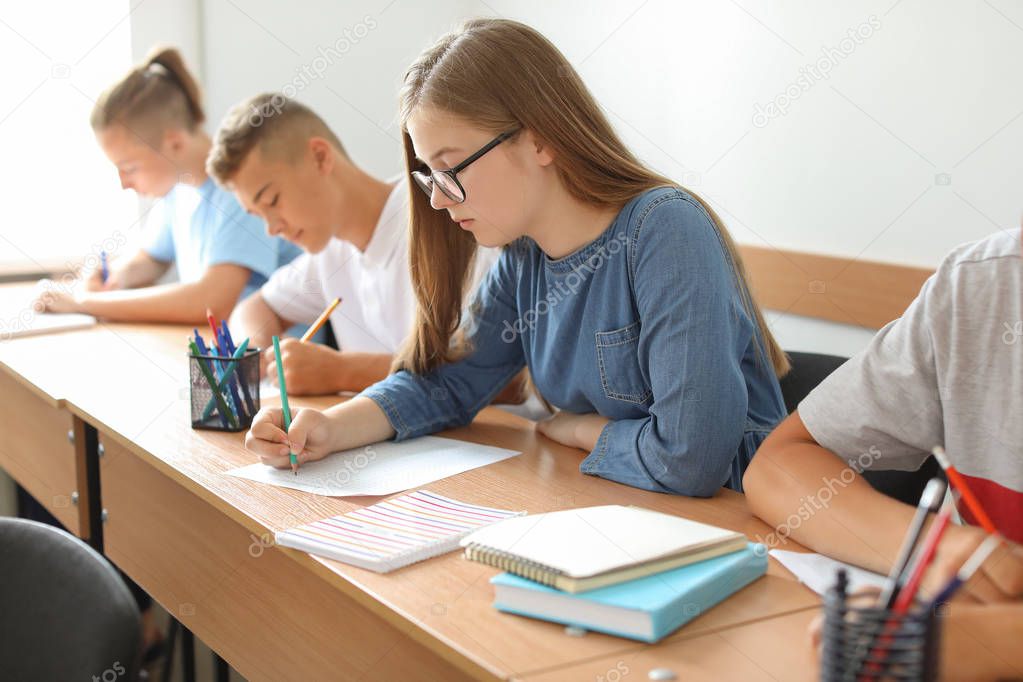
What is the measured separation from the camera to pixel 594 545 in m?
0.96

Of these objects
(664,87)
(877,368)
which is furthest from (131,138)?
(877,368)

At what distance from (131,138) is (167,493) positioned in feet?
5.03

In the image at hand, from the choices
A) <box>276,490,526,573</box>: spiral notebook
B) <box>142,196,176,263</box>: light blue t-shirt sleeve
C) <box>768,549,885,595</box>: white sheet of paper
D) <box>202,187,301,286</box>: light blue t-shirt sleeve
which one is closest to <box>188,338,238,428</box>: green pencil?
<box>276,490,526,573</box>: spiral notebook

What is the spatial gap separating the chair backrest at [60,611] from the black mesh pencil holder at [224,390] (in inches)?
18.3

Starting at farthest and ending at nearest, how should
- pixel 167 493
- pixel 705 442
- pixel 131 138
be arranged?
1. pixel 131 138
2. pixel 167 493
3. pixel 705 442

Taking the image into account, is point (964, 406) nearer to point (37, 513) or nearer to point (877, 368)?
point (877, 368)

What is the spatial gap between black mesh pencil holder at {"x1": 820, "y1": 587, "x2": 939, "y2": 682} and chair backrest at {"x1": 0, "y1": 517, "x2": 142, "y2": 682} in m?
0.68

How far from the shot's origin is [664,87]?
293 centimetres

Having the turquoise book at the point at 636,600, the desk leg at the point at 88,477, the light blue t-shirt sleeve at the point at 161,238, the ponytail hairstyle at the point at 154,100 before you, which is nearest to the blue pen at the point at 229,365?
the desk leg at the point at 88,477

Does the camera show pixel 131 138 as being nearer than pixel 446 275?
No

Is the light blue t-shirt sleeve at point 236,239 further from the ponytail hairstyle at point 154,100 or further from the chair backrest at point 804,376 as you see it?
the chair backrest at point 804,376

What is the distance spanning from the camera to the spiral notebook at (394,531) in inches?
41.4

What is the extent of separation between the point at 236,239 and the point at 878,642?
224 centimetres

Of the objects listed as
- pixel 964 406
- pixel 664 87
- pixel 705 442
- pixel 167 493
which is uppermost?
pixel 664 87
